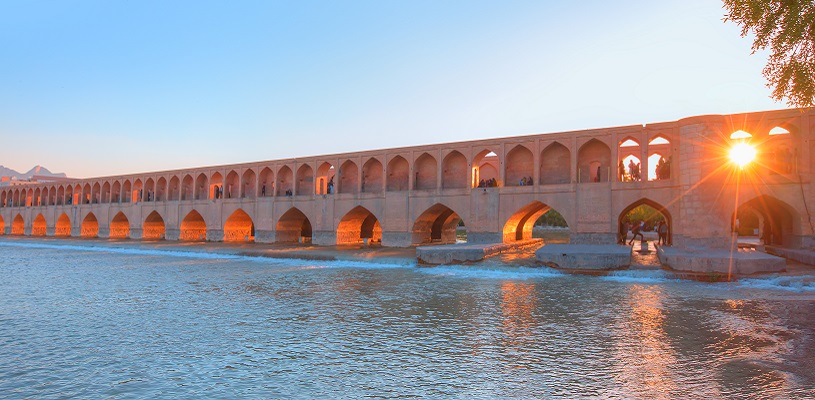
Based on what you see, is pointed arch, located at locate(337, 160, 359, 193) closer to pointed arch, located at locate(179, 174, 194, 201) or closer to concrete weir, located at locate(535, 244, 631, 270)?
pointed arch, located at locate(179, 174, 194, 201)

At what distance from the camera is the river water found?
447 cm

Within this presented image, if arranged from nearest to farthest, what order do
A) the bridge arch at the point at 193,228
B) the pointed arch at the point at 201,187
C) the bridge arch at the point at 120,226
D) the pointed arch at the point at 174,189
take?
the bridge arch at the point at 193,228, the pointed arch at the point at 201,187, the pointed arch at the point at 174,189, the bridge arch at the point at 120,226

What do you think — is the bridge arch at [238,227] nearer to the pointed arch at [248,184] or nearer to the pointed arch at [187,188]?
the pointed arch at [248,184]

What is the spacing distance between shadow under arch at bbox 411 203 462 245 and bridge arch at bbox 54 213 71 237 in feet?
103

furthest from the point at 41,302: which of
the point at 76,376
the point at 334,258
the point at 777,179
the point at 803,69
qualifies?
the point at 777,179

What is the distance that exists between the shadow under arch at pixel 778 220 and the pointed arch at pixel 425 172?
12.0 metres

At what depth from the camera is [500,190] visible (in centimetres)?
2123

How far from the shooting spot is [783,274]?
462 inches

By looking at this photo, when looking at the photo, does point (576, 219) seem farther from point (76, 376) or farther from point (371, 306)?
point (76, 376)

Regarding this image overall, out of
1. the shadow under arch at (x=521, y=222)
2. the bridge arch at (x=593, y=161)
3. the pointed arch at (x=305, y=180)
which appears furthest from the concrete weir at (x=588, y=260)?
the pointed arch at (x=305, y=180)

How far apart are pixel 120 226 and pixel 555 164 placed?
30340 millimetres

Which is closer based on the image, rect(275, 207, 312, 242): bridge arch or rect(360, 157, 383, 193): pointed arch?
rect(360, 157, 383, 193): pointed arch

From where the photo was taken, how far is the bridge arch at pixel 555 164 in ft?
70.0

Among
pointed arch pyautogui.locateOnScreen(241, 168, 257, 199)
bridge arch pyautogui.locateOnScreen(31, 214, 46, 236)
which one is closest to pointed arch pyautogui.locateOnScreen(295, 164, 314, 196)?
pointed arch pyautogui.locateOnScreen(241, 168, 257, 199)
